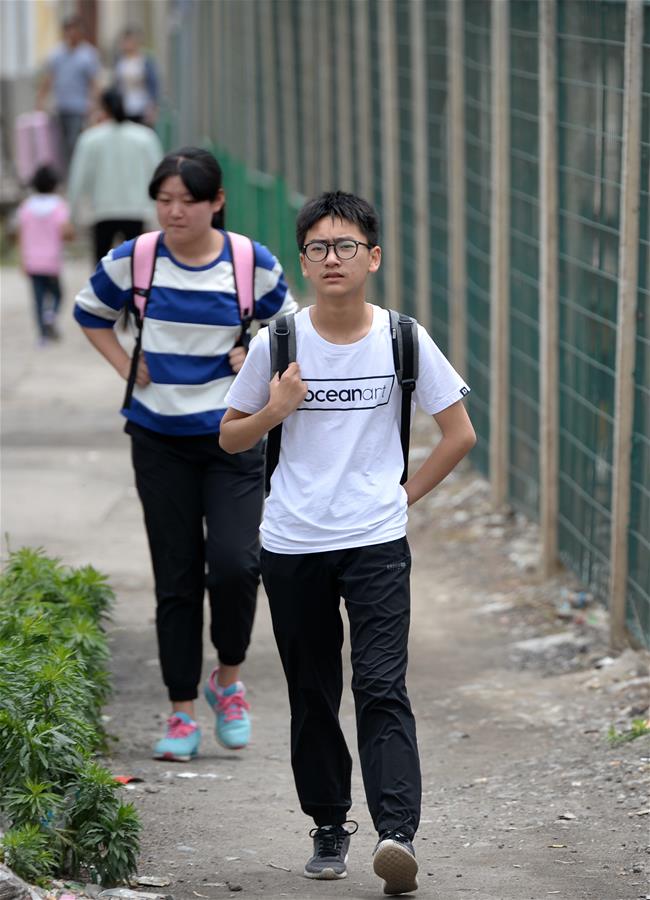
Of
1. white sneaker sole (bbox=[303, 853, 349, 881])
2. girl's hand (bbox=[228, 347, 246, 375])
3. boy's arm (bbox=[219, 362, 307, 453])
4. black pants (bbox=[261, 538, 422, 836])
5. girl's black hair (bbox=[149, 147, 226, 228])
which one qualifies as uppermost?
girl's black hair (bbox=[149, 147, 226, 228])

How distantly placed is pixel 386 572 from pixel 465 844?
104cm

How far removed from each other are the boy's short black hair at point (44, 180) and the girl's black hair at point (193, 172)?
30.9ft

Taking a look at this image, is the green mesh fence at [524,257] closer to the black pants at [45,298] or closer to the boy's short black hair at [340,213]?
the boy's short black hair at [340,213]

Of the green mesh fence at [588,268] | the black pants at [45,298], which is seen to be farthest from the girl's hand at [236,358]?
the black pants at [45,298]

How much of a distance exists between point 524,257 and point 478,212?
1.11 metres

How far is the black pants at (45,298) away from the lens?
14.7 m

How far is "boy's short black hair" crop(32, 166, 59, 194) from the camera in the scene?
14781 mm

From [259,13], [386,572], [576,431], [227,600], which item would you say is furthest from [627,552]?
[259,13]

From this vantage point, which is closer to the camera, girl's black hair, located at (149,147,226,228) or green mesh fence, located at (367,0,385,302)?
girl's black hair, located at (149,147,226,228)

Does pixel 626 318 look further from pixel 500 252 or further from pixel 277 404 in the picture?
pixel 277 404

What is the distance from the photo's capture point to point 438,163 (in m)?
10.9

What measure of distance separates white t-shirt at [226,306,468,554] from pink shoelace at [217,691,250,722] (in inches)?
64.2

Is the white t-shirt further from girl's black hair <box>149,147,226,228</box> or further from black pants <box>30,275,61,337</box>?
black pants <box>30,275,61,337</box>

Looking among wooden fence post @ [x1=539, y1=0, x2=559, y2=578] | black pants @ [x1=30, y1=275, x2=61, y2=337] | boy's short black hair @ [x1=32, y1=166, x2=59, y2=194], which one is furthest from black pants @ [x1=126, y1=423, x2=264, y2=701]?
boy's short black hair @ [x1=32, y1=166, x2=59, y2=194]
